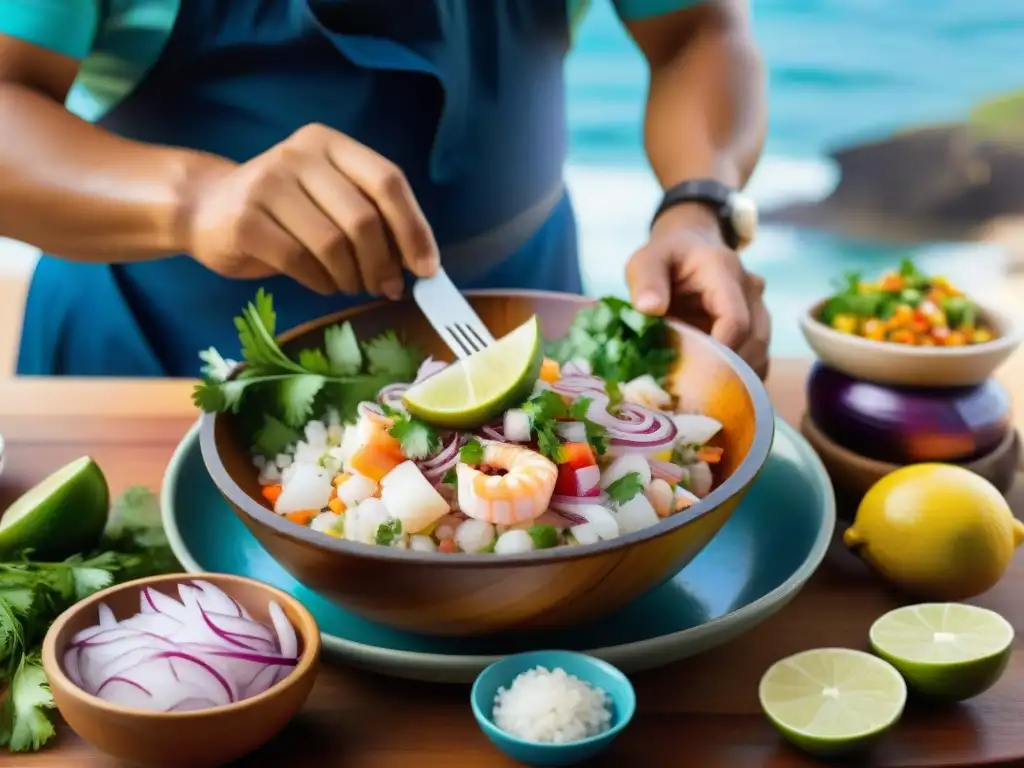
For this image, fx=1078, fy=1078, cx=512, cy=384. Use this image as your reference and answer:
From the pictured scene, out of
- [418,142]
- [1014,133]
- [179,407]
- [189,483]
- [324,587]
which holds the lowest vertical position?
[1014,133]

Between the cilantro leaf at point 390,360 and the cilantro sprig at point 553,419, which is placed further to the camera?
the cilantro leaf at point 390,360

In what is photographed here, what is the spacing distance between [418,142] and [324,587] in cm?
108

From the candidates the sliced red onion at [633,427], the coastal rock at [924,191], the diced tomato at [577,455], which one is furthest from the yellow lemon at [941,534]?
the coastal rock at [924,191]

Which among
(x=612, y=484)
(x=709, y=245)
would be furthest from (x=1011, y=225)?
(x=612, y=484)

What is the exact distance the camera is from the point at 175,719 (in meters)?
0.93

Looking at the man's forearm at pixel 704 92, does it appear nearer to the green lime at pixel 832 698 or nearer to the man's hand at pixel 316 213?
the man's hand at pixel 316 213

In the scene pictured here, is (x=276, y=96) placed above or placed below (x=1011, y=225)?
above

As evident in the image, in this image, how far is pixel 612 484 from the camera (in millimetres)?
1251

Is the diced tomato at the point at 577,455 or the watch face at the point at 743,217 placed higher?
the diced tomato at the point at 577,455

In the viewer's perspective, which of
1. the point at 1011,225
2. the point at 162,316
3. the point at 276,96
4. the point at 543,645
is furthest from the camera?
the point at 1011,225

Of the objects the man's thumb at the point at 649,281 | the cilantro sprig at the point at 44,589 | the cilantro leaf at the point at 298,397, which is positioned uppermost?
the man's thumb at the point at 649,281

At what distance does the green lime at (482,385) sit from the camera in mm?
1309

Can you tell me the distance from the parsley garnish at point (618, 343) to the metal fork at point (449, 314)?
0.51 feet

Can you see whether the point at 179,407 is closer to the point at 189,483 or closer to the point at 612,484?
the point at 189,483
